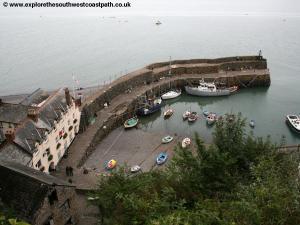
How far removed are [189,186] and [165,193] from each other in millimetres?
2237

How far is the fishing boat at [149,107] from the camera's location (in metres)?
50.3

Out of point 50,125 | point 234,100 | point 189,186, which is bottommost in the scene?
point 234,100

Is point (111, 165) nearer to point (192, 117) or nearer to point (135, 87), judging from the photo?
point (192, 117)

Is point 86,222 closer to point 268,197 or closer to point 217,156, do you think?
point 217,156

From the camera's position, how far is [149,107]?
51188mm

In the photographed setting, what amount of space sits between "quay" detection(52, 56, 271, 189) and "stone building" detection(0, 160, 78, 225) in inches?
350

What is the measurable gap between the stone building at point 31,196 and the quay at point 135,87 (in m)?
8.88

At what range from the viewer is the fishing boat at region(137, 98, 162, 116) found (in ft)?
165

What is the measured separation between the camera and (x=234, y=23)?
149875 mm

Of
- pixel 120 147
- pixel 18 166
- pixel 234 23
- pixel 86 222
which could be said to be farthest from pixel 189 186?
pixel 234 23

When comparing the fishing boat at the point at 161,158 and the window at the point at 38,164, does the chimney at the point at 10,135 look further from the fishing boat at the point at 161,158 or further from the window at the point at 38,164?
the fishing boat at the point at 161,158

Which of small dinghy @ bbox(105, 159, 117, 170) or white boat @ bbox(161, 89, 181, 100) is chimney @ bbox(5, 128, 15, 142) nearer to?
small dinghy @ bbox(105, 159, 117, 170)

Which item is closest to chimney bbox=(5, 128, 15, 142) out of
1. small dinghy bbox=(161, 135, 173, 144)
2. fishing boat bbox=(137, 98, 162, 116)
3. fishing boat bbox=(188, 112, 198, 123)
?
small dinghy bbox=(161, 135, 173, 144)

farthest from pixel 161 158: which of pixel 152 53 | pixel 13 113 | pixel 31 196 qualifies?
pixel 152 53
